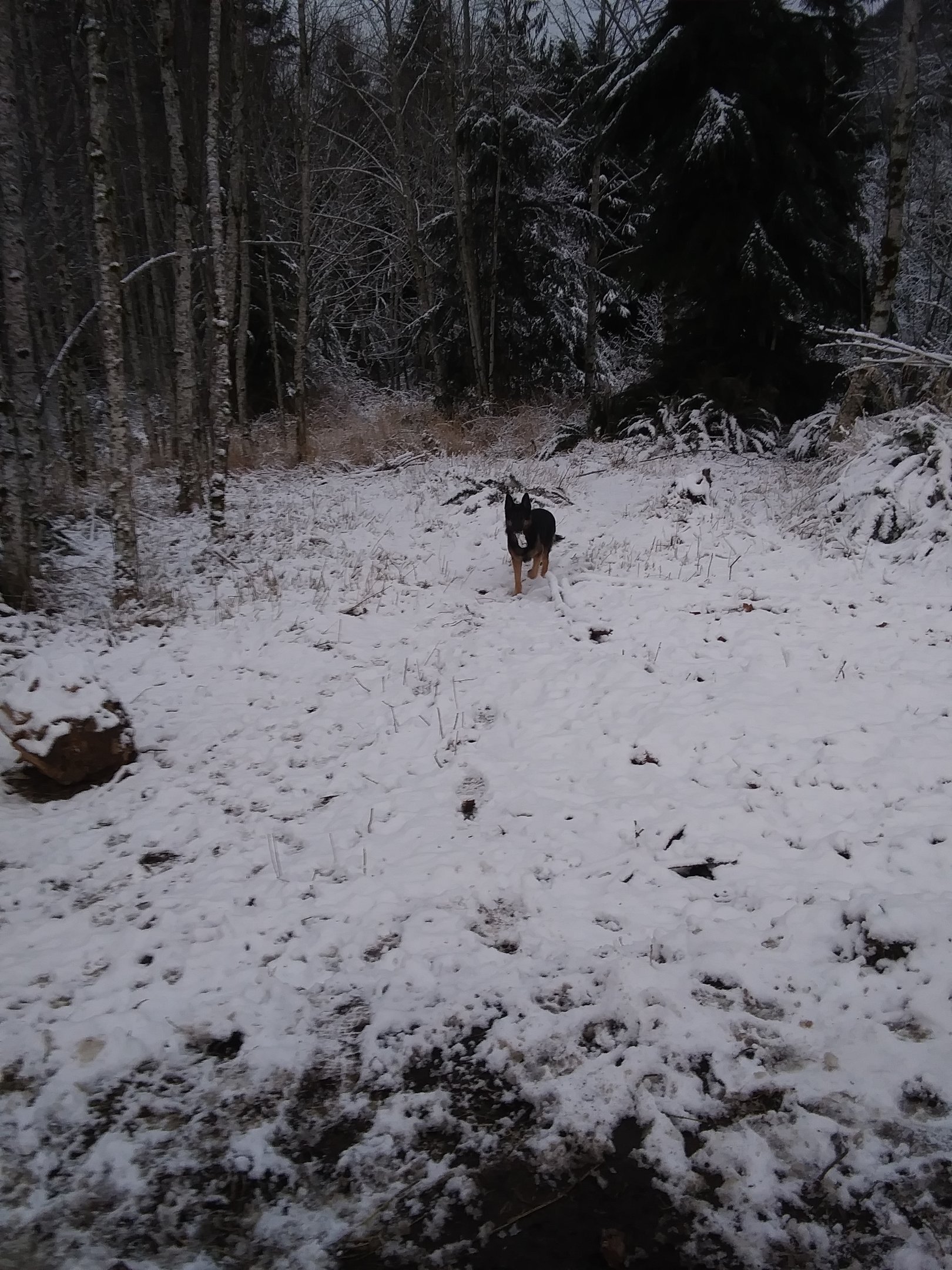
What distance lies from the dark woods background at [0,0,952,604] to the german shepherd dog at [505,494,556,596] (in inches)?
179

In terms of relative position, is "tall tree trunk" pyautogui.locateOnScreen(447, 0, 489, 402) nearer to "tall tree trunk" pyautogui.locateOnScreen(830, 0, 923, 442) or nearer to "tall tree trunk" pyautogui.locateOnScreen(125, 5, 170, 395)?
"tall tree trunk" pyautogui.locateOnScreen(125, 5, 170, 395)

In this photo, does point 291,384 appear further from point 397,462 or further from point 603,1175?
point 603,1175

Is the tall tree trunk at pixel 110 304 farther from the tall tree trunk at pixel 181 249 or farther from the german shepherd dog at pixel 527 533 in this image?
the german shepherd dog at pixel 527 533

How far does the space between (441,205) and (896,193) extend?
14.8 meters

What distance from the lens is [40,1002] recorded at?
126 inches

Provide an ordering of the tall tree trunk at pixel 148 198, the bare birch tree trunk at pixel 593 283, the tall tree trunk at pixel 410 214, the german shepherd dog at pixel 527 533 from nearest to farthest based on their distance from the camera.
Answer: the german shepherd dog at pixel 527 533, the tall tree trunk at pixel 148 198, the bare birch tree trunk at pixel 593 283, the tall tree trunk at pixel 410 214

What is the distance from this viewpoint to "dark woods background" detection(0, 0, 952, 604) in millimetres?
10461

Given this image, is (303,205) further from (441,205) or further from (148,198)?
(441,205)

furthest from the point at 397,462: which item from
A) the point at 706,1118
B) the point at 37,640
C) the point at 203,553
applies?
the point at 706,1118

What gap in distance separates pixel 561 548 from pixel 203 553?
206 inches

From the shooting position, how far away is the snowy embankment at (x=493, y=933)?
2393mm

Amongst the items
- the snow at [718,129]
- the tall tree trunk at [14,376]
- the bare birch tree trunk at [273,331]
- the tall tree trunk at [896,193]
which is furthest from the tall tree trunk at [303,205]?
the tall tree trunk at [896,193]

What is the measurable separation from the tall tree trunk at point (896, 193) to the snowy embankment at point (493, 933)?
4.43 meters

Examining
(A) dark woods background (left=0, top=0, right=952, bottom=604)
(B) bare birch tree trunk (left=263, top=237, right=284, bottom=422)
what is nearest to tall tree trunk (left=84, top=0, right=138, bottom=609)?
(A) dark woods background (left=0, top=0, right=952, bottom=604)
